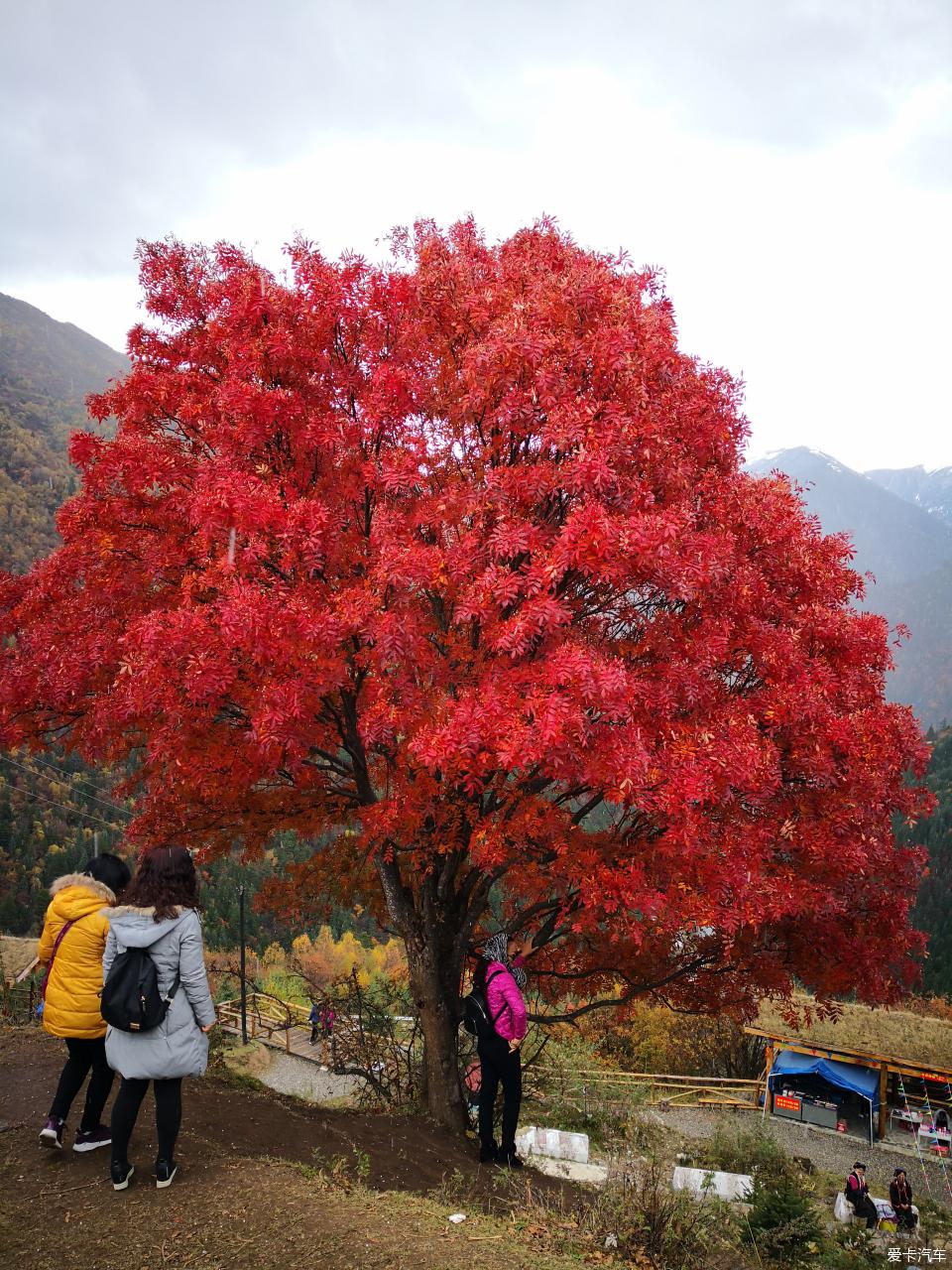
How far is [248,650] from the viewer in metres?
5.02

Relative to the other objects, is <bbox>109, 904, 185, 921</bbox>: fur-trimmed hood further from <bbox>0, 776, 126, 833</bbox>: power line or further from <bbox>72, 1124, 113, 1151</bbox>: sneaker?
<bbox>0, 776, 126, 833</bbox>: power line

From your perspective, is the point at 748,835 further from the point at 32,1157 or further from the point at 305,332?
the point at 305,332

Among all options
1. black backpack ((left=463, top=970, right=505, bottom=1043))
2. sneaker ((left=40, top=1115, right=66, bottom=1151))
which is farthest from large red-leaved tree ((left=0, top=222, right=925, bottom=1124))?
sneaker ((left=40, top=1115, right=66, bottom=1151))

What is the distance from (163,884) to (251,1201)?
1.74 meters

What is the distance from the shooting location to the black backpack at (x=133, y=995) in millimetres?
3562

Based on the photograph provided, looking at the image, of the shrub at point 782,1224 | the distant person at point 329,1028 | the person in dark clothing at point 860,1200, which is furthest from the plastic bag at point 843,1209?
the distant person at point 329,1028

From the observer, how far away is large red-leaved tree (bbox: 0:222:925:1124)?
5.00 m

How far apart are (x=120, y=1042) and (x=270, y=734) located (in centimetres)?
184

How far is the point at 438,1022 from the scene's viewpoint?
7.28 metres

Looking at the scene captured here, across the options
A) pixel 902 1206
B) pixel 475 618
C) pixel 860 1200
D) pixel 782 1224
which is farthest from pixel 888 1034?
pixel 475 618

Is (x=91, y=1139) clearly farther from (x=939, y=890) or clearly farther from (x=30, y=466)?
(x=30, y=466)

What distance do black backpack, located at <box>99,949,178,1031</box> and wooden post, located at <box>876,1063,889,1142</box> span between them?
20945 millimetres

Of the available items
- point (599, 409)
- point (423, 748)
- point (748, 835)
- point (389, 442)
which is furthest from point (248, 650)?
point (748, 835)

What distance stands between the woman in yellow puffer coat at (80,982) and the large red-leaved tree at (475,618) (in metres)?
1.20
